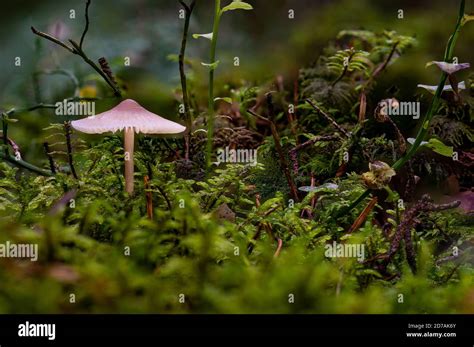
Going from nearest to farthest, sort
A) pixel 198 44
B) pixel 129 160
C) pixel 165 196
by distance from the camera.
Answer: pixel 165 196 → pixel 129 160 → pixel 198 44

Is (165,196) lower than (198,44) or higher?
lower

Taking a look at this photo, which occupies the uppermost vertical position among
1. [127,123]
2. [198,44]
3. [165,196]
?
[198,44]

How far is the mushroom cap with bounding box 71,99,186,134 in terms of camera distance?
0.87m

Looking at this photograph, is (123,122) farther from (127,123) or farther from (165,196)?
(165,196)

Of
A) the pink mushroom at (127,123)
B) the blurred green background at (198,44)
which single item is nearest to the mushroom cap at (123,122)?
the pink mushroom at (127,123)

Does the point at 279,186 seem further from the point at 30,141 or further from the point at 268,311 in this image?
the point at 30,141

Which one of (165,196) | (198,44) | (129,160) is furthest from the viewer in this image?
(198,44)

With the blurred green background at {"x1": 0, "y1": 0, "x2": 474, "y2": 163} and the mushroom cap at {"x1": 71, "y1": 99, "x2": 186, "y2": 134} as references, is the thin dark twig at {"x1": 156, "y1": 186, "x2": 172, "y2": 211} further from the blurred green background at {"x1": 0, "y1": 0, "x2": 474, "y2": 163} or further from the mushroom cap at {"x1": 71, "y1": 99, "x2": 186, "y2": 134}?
the blurred green background at {"x1": 0, "y1": 0, "x2": 474, "y2": 163}

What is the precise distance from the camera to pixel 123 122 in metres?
0.88

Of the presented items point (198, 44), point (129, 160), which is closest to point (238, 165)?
point (129, 160)

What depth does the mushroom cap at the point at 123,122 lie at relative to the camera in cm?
87
